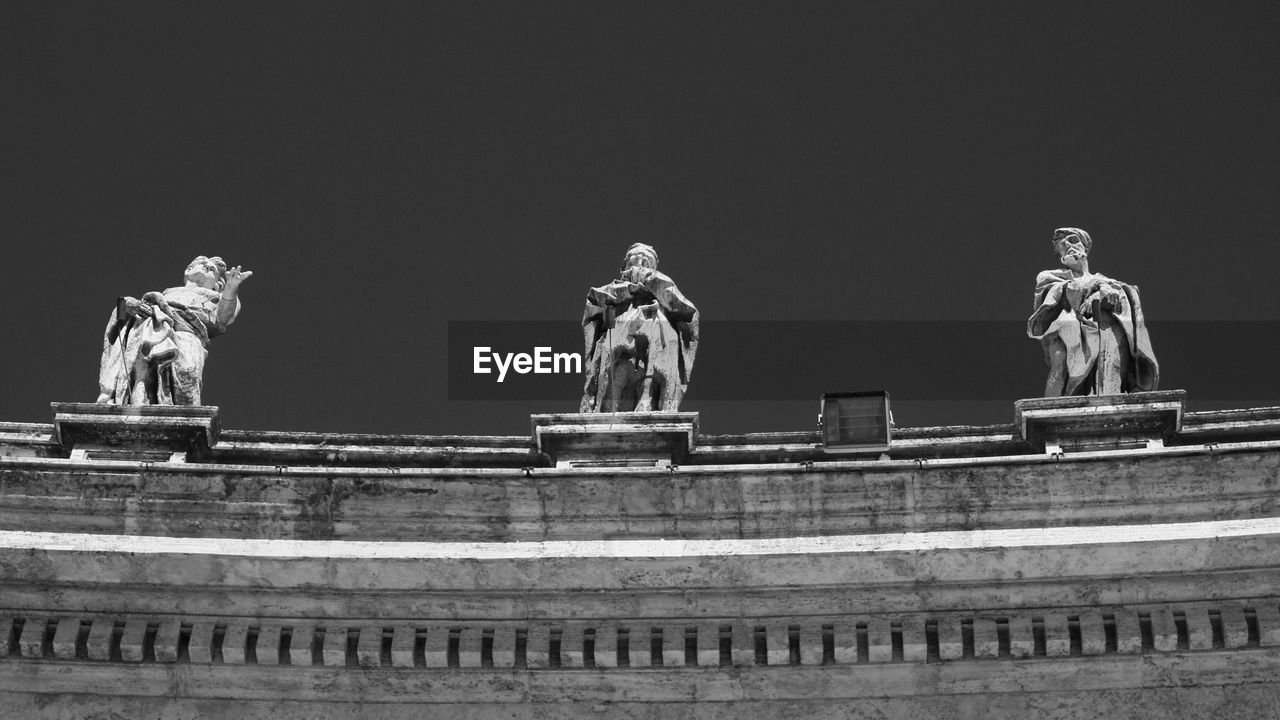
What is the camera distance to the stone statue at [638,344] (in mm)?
28125

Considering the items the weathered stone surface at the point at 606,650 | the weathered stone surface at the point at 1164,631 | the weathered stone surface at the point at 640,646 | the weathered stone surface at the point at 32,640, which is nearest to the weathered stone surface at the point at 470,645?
the weathered stone surface at the point at 606,650

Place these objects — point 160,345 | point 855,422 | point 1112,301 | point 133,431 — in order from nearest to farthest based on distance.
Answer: point 855,422
point 133,431
point 1112,301
point 160,345

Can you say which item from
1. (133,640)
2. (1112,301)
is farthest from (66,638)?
(1112,301)

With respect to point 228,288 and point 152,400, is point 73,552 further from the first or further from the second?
point 228,288

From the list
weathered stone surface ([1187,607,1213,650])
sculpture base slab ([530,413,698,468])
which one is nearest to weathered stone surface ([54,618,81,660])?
sculpture base slab ([530,413,698,468])

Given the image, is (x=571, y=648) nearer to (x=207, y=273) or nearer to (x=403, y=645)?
(x=403, y=645)

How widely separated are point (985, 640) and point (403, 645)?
5.75 meters

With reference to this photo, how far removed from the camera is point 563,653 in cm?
2408

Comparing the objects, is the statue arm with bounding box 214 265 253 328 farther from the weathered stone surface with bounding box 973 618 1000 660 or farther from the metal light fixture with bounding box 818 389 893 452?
the weathered stone surface with bounding box 973 618 1000 660

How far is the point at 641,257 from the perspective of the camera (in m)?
29.3

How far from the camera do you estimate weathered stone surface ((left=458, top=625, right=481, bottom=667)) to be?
79.2ft

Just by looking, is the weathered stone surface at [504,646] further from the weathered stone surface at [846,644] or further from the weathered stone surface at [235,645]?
the weathered stone surface at [846,644]

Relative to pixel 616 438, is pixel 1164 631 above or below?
below

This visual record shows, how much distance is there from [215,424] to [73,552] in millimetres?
3802
